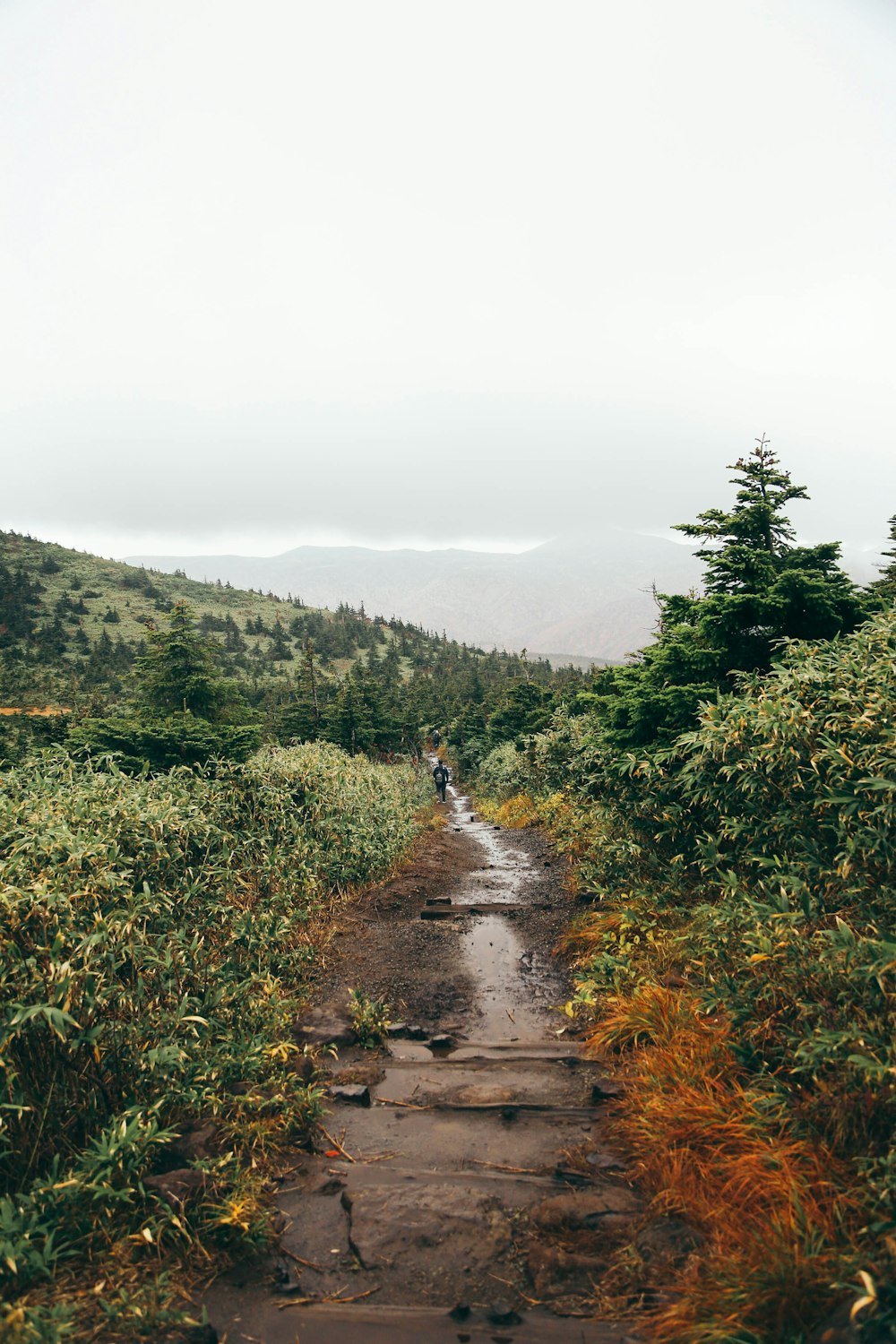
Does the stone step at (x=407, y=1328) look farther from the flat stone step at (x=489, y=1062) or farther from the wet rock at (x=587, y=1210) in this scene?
the flat stone step at (x=489, y=1062)

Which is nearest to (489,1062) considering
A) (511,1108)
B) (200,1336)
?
(511,1108)

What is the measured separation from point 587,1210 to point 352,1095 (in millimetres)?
2235

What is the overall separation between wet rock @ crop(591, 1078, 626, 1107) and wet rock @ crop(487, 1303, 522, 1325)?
6.45 ft

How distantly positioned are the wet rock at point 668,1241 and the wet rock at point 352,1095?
2.46 meters

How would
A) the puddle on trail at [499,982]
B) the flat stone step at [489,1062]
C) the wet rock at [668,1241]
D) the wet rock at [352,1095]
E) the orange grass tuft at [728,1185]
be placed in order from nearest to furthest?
the orange grass tuft at [728,1185] → the wet rock at [668,1241] → the wet rock at [352,1095] → the flat stone step at [489,1062] → the puddle on trail at [499,982]

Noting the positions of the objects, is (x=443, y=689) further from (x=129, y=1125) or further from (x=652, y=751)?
(x=129, y=1125)

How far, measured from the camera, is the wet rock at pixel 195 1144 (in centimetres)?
426

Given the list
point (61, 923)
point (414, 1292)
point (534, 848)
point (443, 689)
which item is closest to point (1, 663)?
point (443, 689)

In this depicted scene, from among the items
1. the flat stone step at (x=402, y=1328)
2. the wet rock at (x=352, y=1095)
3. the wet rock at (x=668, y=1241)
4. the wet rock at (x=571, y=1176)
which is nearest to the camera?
the flat stone step at (x=402, y=1328)

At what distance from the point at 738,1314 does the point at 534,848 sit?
14.0 m

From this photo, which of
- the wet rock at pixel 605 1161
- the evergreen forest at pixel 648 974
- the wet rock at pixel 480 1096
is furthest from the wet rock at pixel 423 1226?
the wet rock at pixel 480 1096

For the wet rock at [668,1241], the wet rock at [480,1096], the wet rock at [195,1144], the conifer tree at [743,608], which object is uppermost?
the conifer tree at [743,608]

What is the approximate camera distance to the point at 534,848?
1677 cm

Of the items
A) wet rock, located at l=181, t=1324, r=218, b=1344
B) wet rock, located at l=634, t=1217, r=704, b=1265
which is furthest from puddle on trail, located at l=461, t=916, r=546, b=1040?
wet rock, located at l=181, t=1324, r=218, b=1344
